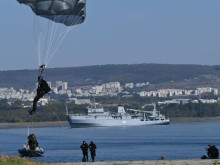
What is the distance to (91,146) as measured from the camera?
3638 cm

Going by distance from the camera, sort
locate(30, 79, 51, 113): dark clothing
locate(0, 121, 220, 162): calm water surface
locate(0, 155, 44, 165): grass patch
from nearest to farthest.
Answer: locate(0, 155, 44, 165): grass patch → locate(30, 79, 51, 113): dark clothing → locate(0, 121, 220, 162): calm water surface

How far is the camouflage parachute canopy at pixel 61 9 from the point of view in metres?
30.5

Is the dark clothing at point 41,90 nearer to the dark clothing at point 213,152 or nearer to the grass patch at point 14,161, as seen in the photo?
the grass patch at point 14,161

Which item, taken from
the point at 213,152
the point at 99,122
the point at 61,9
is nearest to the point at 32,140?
the point at 213,152

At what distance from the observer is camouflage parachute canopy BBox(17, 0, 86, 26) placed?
30453 millimetres

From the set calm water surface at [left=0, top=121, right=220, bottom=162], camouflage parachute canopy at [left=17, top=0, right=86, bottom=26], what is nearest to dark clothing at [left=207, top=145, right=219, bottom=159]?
camouflage parachute canopy at [left=17, top=0, right=86, bottom=26]

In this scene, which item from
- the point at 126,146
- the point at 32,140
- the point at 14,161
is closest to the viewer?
the point at 14,161

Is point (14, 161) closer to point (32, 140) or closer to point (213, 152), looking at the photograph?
point (213, 152)

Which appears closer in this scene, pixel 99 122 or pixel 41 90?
pixel 41 90

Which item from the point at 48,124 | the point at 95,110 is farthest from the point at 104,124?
the point at 48,124

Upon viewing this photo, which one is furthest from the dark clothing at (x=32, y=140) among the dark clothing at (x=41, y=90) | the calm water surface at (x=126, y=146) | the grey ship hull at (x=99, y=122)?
the grey ship hull at (x=99, y=122)

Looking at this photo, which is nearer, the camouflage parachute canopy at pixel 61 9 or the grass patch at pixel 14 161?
the grass patch at pixel 14 161

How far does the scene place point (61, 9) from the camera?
101 ft

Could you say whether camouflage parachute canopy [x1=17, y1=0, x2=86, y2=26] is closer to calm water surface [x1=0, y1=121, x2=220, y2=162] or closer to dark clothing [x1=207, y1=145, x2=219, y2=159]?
dark clothing [x1=207, y1=145, x2=219, y2=159]
